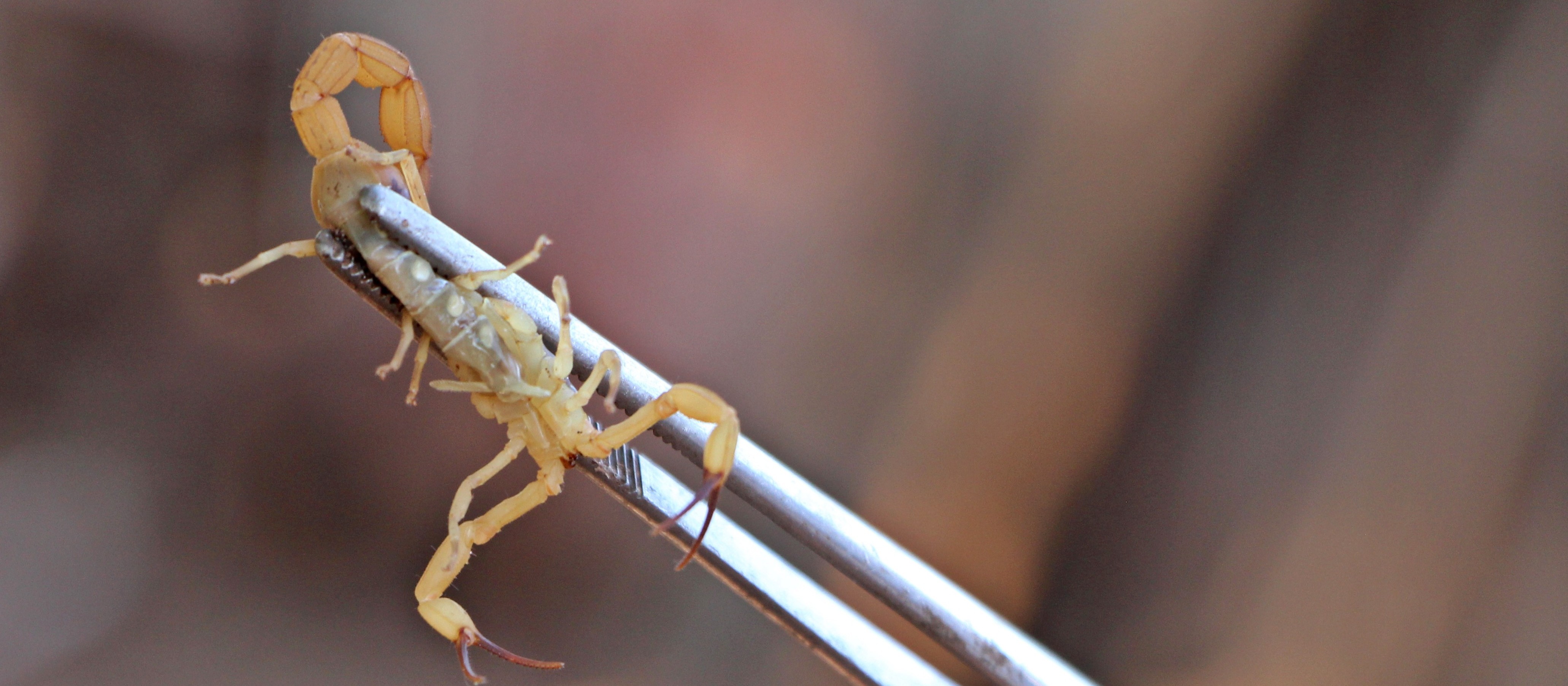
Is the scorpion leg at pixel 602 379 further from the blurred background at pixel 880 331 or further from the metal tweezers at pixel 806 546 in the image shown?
the blurred background at pixel 880 331

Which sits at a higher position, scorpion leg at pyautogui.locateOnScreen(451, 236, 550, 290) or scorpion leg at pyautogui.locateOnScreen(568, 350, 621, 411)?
scorpion leg at pyautogui.locateOnScreen(451, 236, 550, 290)

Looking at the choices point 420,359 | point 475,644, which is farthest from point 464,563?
point 420,359

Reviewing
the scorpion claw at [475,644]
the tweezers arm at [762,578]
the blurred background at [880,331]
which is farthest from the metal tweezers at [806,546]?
the blurred background at [880,331]

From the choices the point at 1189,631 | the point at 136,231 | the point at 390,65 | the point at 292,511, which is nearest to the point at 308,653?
the point at 292,511

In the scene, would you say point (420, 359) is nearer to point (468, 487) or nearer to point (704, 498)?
point (468, 487)

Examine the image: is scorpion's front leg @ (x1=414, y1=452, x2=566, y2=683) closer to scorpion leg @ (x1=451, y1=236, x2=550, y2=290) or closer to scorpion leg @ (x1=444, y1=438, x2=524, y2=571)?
scorpion leg @ (x1=444, y1=438, x2=524, y2=571)

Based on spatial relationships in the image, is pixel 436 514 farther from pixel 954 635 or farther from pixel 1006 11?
pixel 1006 11

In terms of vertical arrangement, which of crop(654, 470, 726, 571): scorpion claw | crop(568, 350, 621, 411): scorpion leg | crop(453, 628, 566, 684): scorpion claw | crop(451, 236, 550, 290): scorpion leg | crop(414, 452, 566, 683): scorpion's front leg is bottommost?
crop(453, 628, 566, 684): scorpion claw

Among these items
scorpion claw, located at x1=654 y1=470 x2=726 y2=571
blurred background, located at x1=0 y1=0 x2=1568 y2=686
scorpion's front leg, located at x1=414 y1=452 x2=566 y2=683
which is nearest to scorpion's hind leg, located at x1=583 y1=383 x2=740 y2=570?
scorpion claw, located at x1=654 y1=470 x2=726 y2=571
